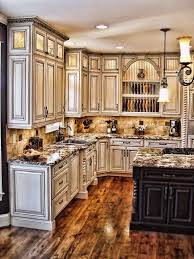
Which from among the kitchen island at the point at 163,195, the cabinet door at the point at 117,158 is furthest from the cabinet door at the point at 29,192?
the cabinet door at the point at 117,158

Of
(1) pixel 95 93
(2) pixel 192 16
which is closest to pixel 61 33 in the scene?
(2) pixel 192 16

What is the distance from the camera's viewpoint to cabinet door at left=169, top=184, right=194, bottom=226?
4.33 meters

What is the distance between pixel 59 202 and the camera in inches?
188

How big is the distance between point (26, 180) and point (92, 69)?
3685 millimetres

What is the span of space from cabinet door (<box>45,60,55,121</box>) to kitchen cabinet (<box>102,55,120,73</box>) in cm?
257

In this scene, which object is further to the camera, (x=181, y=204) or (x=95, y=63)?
(x=95, y=63)

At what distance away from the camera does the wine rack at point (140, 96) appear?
7539mm

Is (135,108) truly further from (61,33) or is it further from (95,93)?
(61,33)

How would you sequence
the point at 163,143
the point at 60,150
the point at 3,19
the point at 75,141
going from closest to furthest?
the point at 3,19 → the point at 60,150 → the point at 75,141 → the point at 163,143

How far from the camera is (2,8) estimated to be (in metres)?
3.91

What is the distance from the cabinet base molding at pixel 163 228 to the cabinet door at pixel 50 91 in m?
1.96

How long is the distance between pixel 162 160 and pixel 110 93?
3323 mm

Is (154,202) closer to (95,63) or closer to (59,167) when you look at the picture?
(59,167)

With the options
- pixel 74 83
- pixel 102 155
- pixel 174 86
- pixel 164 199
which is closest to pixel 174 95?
pixel 174 86
